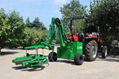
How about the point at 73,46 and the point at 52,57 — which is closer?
the point at 73,46

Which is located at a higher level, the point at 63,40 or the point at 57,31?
the point at 57,31

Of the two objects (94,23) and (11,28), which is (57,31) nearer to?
(94,23)

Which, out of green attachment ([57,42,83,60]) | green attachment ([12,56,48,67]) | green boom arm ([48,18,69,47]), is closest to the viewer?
green attachment ([12,56,48,67])

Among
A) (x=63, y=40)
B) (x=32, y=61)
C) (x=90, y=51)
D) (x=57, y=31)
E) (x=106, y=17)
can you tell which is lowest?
(x=32, y=61)

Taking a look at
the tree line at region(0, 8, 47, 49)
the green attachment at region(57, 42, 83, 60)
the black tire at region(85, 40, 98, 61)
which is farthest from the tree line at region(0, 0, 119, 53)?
the green attachment at region(57, 42, 83, 60)

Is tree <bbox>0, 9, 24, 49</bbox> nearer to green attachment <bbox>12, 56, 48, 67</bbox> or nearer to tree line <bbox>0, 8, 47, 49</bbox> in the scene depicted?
tree line <bbox>0, 8, 47, 49</bbox>

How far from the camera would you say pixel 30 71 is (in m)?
11.4

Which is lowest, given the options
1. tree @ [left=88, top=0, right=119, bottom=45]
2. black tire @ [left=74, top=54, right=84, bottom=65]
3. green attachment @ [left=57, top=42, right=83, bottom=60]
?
black tire @ [left=74, top=54, right=84, bottom=65]

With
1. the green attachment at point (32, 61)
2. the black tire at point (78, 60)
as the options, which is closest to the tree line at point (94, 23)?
the black tire at point (78, 60)

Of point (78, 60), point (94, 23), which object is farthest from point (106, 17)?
point (78, 60)

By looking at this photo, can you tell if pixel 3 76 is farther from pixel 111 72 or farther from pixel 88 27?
pixel 88 27

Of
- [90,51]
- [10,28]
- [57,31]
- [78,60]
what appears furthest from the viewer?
[10,28]

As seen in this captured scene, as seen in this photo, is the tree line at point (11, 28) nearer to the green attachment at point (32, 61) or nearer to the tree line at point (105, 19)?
the tree line at point (105, 19)

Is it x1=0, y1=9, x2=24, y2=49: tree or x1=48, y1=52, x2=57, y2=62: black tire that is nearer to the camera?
x1=48, y1=52, x2=57, y2=62: black tire
